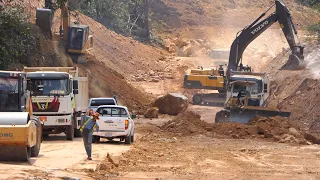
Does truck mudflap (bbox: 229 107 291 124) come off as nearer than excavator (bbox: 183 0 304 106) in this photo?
Yes

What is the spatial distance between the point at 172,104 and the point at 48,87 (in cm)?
1800

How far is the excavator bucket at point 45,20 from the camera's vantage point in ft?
142

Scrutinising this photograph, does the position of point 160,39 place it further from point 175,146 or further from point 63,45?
point 175,146

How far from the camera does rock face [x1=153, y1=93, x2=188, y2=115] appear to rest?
47.0m

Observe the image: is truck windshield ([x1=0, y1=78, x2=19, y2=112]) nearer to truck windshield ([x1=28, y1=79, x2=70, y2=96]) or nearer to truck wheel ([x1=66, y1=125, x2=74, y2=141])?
truck windshield ([x1=28, y1=79, x2=70, y2=96])

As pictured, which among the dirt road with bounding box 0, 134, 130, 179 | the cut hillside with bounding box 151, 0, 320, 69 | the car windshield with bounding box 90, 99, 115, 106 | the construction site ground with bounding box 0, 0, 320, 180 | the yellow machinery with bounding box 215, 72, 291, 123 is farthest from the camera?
the cut hillside with bounding box 151, 0, 320, 69

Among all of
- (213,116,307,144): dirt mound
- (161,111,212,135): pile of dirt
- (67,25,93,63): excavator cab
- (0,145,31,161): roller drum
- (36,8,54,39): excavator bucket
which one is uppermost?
(36,8,54,39): excavator bucket

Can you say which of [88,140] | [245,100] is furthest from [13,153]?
[245,100]

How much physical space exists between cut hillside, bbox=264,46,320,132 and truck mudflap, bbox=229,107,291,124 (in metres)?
2.03

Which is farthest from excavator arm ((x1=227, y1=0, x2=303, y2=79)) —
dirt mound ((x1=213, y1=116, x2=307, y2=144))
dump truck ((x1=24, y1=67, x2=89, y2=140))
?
dump truck ((x1=24, y1=67, x2=89, y2=140))

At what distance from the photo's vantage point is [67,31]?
44.6m

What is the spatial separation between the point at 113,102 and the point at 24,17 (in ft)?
24.8

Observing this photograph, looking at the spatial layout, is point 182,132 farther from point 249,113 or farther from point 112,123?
point 112,123

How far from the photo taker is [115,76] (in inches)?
2046
